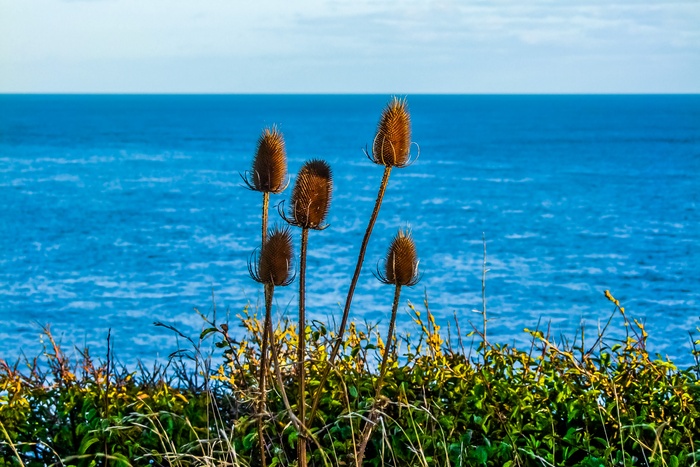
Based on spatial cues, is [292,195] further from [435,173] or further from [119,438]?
[435,173]

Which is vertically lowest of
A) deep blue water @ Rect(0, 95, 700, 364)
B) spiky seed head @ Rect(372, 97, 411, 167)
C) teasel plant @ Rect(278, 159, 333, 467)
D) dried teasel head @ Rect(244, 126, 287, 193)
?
deep blue water @ Rect(0, 95, 700, 364)

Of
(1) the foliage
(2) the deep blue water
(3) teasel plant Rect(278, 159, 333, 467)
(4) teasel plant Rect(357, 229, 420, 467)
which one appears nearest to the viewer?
(3) teasel plant Rect(278, 159, 333, 467)

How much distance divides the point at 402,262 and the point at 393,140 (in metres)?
0.48

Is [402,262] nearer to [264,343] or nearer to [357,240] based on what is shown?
[264,343]

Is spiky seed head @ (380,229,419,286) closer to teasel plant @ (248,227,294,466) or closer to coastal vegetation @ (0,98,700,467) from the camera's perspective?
coastal vegetation @ (0,98,700,467)

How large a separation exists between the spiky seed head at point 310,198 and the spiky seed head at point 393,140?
0.81 ft

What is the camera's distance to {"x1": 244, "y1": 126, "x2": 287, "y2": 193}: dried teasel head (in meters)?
3.71

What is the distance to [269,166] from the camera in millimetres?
3707

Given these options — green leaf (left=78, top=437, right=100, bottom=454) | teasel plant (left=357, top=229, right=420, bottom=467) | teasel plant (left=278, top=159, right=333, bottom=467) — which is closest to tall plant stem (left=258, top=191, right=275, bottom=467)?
teasel plant (left=278, top=159, right=333, bottom=467)

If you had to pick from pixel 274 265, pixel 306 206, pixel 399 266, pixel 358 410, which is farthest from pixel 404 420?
pixel 306 206

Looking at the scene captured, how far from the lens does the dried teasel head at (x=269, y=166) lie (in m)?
3.71

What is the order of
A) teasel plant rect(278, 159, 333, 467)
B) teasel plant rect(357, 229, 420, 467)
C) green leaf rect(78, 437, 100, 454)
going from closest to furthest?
teasel plant rect(278, 159, 333, 467) → teasel plant rect(357, 229, 420, 467) → green leaf rect(78, 437, 100, 454)

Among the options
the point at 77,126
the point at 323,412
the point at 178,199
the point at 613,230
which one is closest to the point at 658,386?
the point at 323,412

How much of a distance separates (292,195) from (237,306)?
17.1 meters
